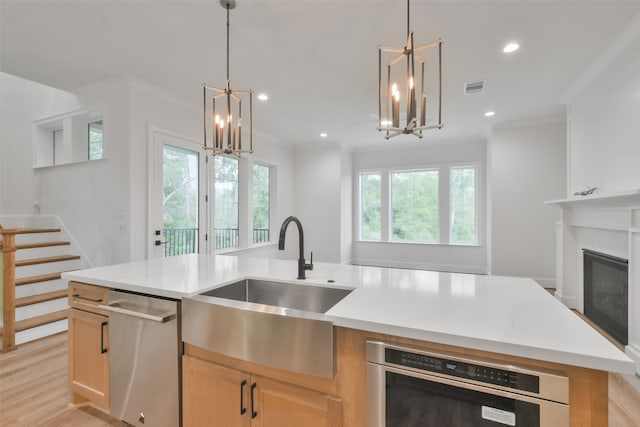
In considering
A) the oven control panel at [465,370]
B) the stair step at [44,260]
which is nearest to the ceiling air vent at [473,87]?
the oven control panel at [465,370]

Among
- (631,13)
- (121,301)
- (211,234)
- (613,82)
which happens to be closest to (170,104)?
(211,234)

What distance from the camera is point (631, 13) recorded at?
2.30m

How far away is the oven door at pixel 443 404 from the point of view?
2.76 feet

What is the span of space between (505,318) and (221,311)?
1132 millimetres

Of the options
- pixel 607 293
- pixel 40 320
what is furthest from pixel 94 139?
pixel 607 293

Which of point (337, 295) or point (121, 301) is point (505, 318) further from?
point (121, 301)

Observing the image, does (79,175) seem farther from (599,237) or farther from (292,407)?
(599,237)

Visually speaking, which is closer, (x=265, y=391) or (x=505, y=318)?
(x=505, y=318)

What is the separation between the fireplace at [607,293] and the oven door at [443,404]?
114 inches

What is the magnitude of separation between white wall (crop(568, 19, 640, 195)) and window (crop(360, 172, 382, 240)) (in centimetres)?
374

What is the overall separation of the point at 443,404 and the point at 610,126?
11.9 ft

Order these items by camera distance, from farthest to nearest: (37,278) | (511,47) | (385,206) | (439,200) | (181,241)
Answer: (385,206) → (439,200) → (181,241) → (37,278) → (511,47)

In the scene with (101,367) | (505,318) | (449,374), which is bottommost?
(101,367)

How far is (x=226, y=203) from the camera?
504 centimetres
